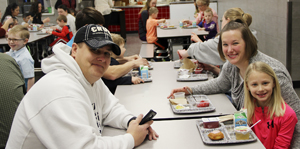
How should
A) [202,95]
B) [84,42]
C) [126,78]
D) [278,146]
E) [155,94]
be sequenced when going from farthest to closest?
[126,78], [155,94], [202,95], [278,146], [84,42]

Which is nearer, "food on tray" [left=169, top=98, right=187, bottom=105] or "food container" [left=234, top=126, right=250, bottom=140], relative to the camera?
"food container" [left=234, top=126, right=250, bottom=140]

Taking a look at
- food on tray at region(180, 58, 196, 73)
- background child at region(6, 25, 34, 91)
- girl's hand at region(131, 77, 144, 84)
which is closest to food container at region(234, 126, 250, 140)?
girl's hand at region(131, 77, 144, 84)

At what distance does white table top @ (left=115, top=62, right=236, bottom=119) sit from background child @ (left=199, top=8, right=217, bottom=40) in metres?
2.90

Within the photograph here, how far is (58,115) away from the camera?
1.39m

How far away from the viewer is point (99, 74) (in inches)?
67.8

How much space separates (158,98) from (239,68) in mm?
688

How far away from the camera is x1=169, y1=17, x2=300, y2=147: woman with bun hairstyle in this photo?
2.21 metres

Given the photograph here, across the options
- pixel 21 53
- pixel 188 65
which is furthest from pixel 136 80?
pixel 21 53

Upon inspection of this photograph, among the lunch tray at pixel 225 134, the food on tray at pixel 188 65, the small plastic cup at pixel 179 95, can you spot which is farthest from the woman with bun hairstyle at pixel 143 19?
the lunch tray at pixel 225 134

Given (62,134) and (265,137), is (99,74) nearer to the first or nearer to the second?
(62,134)

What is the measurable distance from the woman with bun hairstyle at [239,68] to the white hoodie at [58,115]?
1.11 meters

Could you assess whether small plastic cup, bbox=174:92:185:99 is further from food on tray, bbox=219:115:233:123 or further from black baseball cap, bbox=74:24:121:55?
black baseball cap, bbox=74:24:121:55

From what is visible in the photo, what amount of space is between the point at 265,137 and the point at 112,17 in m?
9.57

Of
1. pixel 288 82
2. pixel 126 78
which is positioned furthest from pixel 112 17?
pixel 288 82
